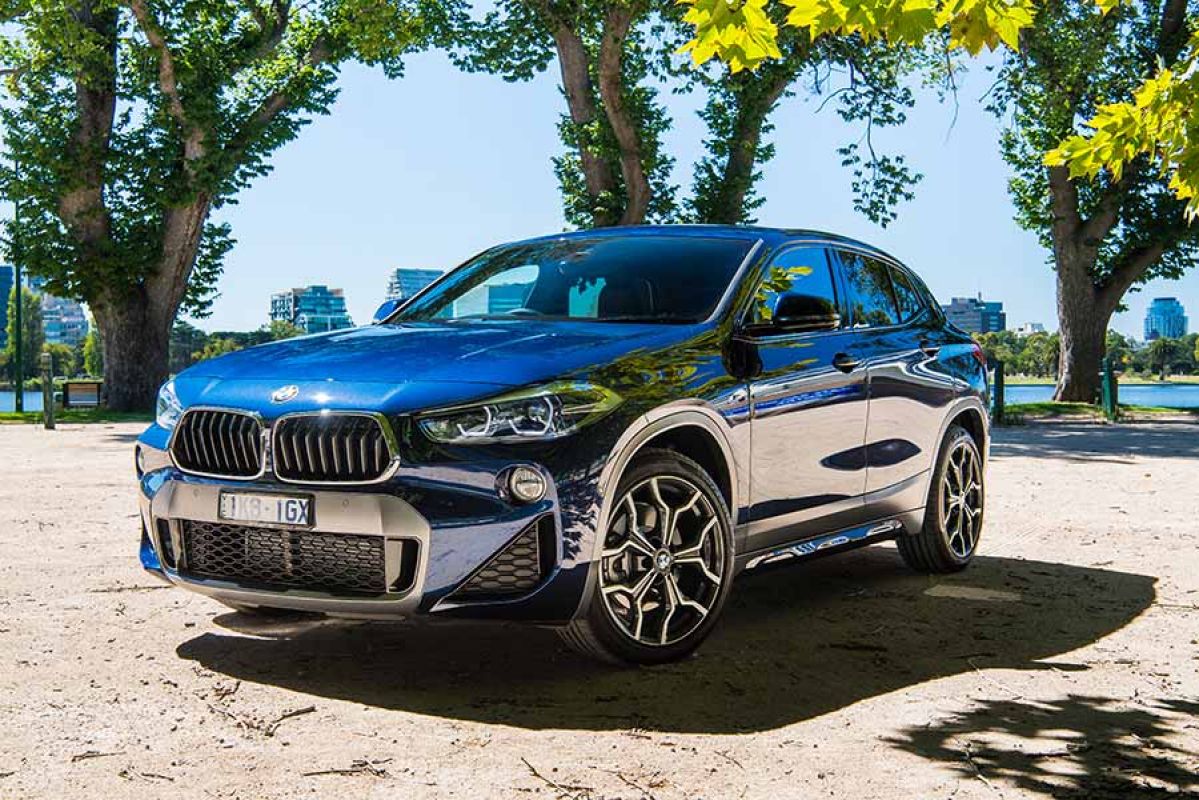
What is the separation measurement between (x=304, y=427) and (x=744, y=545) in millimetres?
1967

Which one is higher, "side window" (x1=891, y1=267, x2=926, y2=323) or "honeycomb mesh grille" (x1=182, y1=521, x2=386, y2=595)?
"side window" (x1=891, y1=267, x2=926, y2=323)

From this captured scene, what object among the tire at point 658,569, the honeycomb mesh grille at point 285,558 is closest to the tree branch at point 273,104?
the honeycomb mesh grille at point 285,558

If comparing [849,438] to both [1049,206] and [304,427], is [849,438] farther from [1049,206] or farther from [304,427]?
[1049,206]

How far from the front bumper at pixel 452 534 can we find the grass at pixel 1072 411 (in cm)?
2243

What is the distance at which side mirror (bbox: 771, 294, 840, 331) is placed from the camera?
6.34 metres

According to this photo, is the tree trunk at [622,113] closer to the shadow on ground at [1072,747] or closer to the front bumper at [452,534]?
the front bumper at [452,534]

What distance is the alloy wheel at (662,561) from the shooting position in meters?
5.47

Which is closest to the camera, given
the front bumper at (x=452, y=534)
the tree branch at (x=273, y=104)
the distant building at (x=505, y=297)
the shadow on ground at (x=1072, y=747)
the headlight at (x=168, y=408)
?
the shadow on ground at (x=1072, y=747)

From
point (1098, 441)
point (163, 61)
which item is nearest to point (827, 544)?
point (1098, 441)

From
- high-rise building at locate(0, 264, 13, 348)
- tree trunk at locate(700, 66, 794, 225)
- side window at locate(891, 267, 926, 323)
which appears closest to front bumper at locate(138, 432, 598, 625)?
side window at locate(891, 267, 926, 323)

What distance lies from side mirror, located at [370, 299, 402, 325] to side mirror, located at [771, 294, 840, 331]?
1922 mm

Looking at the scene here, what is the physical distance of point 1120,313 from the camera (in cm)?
3409

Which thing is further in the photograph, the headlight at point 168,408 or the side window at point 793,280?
the side window at point 793,280

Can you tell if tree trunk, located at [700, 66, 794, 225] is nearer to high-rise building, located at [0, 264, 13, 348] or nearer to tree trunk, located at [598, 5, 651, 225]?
tree trunk, located at [598, 5, 651, 225]
